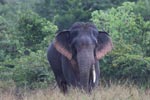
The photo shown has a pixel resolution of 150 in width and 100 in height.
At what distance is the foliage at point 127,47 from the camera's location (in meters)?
16.5

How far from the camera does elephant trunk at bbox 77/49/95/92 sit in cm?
1220

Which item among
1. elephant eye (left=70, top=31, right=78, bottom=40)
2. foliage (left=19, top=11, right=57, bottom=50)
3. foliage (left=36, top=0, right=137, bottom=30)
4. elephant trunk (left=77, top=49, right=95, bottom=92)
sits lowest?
foliage (left=36, top=0, right=137, bottom=30)

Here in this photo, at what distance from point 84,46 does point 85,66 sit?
0.60 m

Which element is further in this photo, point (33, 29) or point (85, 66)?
point (33, 29)

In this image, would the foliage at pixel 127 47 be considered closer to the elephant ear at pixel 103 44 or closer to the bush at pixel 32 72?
the bush at pixel 32 72

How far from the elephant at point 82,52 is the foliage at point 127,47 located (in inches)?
101

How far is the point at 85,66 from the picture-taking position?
12.2 metres

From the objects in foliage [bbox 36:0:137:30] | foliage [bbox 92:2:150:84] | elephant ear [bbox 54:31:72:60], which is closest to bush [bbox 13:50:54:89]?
foliage [bbox 92:2:150:84]

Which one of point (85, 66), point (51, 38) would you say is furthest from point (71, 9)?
point (85, 66)

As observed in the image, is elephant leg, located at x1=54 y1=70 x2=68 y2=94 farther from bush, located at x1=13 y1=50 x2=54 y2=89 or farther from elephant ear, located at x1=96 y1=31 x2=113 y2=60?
elephant ear, located at x1=96 y1=31 x2=113 y2=60

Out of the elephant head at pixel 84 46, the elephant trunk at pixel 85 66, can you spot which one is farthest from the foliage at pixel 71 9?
the elephant trunk at pixel 85 66

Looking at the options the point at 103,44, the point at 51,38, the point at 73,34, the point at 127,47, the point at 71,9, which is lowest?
the point at 71,9

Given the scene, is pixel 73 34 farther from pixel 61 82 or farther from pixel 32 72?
pixel 32 72

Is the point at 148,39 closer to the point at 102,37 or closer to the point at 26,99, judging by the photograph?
the point at 102,37
